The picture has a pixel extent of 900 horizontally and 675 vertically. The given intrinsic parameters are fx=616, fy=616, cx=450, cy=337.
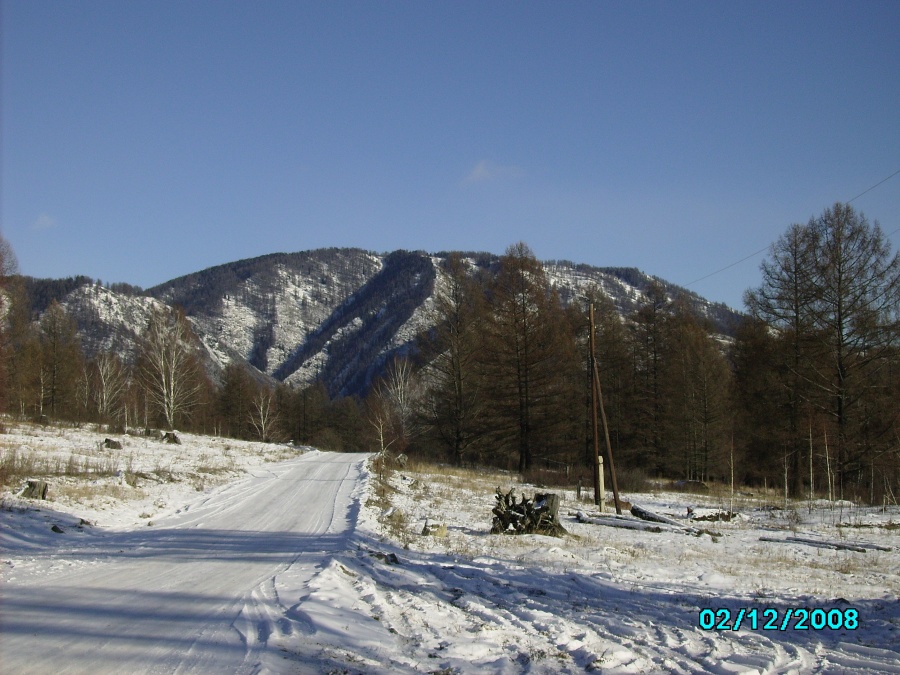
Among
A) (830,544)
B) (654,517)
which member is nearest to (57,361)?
(654,517)

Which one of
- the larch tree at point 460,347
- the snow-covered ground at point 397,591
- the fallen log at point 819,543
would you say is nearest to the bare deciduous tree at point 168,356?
the larch tree at point 460,347

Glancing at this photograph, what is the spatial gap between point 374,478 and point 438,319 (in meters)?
17.3

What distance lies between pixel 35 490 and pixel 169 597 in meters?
8.03

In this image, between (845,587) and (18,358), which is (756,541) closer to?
(845,587)

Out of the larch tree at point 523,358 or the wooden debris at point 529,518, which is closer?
the wooden debris at point 529,518

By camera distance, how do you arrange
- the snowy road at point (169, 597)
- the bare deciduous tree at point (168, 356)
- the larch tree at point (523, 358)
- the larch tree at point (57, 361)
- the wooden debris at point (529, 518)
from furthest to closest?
the larch tree at point (57, 361) → the bare deciduous tree at point (168, 356) → the larch tree at point (523, 358) → the wooden debris at point (529, 518) → the snowy road at point (169, 597)

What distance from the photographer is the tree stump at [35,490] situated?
1306cm

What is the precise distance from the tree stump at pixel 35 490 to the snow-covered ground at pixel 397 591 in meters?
0.41

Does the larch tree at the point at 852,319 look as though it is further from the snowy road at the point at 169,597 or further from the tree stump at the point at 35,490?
the tree stump at the point at 35,490

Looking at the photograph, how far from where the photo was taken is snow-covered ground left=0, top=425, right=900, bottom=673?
5.84 metres

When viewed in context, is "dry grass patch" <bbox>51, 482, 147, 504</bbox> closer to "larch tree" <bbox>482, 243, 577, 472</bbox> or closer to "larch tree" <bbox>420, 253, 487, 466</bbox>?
"larch tree" <bbox>420, 253, 487, 466</bbox>

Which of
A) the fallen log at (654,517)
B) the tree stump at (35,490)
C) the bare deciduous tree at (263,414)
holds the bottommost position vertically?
the fallen log at (654,517)

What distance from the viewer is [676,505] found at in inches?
1007

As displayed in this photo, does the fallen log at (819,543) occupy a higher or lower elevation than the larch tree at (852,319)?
lower
